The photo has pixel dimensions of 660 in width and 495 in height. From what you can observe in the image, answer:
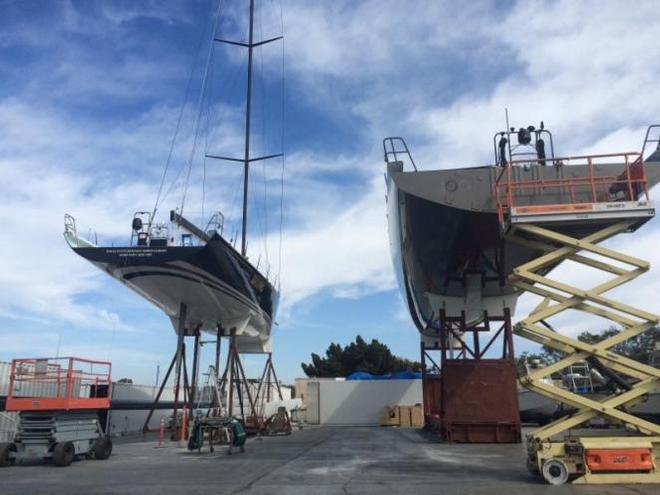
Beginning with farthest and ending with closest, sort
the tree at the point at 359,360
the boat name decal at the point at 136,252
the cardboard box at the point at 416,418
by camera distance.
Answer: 1. the tree at the point at 359,360
2. the cardboard box at the point at 416,418
3. the boat name decal at the point at 136,252

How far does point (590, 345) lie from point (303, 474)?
5575 mm

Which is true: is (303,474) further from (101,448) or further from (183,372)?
(183,372)

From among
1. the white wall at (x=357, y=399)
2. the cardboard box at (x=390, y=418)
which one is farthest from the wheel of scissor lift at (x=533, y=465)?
the white wall at (x=357, y=399)

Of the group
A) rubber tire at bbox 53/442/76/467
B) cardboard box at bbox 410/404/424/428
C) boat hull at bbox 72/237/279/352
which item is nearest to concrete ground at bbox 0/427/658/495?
rubber tire at bbox 53/442/76/467

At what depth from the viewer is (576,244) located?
10.0 m

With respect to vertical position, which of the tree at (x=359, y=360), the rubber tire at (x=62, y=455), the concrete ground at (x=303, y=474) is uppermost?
the tree at (x=359, y=360)

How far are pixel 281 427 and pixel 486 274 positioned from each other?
11.2 metres

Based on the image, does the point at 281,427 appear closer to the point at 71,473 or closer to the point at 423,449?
the point at 423,449

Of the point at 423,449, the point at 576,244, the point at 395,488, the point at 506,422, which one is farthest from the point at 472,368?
the point at 395,488

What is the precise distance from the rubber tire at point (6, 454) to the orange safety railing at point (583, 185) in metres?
11.8

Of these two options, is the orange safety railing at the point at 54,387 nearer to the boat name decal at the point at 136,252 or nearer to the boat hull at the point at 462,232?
the boat name decal at the point at 136,252

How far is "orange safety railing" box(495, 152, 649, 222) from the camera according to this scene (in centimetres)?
1066

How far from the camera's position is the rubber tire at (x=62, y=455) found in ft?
40.5

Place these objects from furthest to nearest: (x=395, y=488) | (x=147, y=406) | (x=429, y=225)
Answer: (x=147, y=406)
(x=429, y=225)
(x=395, y=488)
